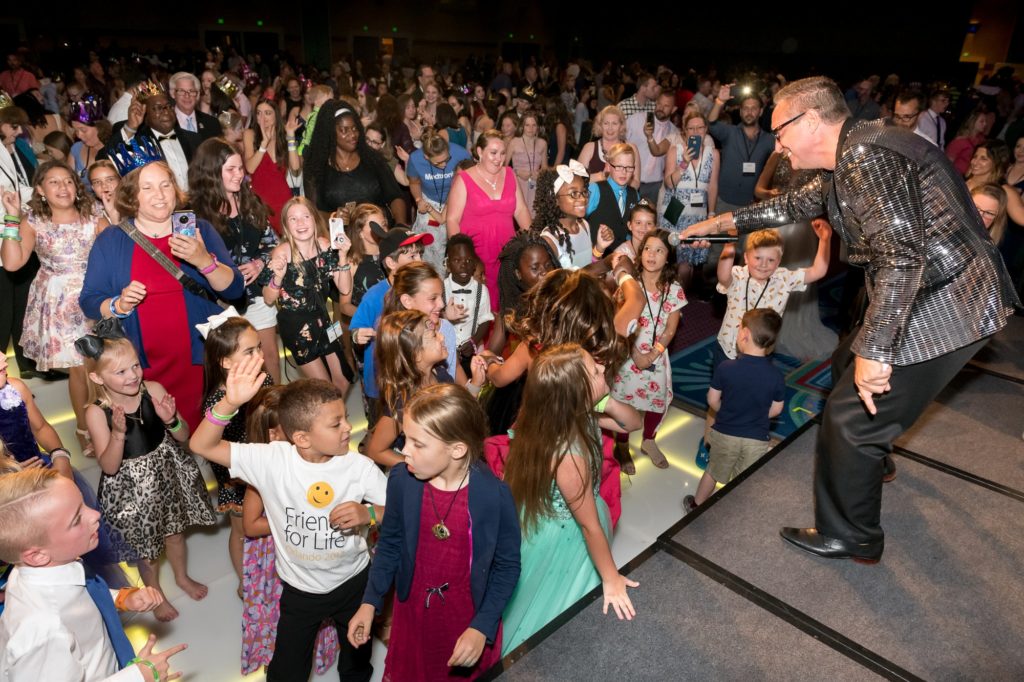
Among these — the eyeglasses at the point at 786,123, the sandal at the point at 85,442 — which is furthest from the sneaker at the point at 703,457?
the sandal at the point at 85,442

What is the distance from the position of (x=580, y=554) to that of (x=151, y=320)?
2.14m

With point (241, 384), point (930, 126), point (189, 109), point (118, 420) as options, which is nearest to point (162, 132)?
point (189, 109)

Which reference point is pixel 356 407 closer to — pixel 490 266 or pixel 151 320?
pixel 490 266

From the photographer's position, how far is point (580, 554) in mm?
2262

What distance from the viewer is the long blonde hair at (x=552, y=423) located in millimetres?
1969

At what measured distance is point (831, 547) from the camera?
2041mm

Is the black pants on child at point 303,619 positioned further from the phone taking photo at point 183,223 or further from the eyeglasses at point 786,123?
the eyeglasses at point 786,123

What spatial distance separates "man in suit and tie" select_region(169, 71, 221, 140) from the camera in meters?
4.84

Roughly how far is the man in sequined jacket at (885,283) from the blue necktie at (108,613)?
2.02 metres

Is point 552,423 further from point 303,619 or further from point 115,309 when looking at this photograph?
point 115,309

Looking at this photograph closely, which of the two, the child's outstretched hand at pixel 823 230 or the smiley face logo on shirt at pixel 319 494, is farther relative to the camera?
the child's outstretched hand at pixel 823 230

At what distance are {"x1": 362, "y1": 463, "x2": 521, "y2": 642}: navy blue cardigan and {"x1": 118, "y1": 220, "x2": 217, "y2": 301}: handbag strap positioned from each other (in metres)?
1.69

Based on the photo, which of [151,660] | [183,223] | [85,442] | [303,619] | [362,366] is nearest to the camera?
[151,660]

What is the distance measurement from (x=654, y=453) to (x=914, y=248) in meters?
2.40
